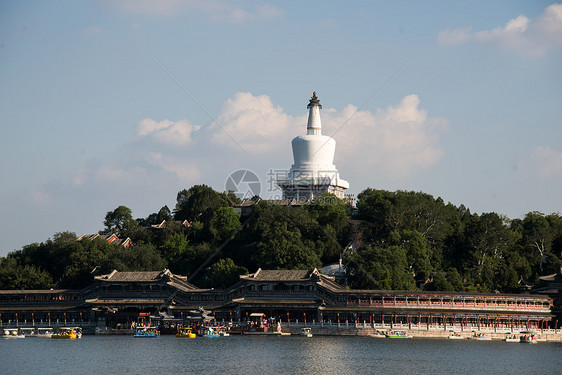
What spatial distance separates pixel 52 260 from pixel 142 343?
1170 inches

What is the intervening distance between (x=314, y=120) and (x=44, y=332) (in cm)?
5152

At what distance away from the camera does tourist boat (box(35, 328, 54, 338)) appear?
287 feet

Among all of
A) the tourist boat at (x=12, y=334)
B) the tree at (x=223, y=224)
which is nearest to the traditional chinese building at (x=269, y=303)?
the tourist boat at (x=12, y=334)

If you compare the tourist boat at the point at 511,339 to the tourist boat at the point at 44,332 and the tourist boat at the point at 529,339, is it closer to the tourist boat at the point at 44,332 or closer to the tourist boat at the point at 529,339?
the tourist boat at the point at 529,339

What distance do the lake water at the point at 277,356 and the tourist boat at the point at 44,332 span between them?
23.9 ft

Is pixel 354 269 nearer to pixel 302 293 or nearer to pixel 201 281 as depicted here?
pixel 302 293

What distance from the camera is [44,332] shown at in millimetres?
90312

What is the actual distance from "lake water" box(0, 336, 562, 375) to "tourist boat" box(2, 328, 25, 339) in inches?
175

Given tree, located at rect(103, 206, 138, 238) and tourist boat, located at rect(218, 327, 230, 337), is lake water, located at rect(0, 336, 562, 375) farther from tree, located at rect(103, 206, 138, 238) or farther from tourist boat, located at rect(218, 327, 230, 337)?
tree, located at rect(103, 206, 138, 238)

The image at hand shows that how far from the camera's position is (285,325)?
8481 cm

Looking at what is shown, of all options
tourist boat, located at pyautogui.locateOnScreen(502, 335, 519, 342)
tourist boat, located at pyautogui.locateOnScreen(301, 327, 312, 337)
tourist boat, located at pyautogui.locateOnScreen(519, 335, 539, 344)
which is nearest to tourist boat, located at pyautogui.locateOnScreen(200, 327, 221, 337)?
tourist boat, located at pyautogui.locateOnScreen(301, 327, 312, 337)

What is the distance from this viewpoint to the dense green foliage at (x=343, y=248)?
9200 centimetres

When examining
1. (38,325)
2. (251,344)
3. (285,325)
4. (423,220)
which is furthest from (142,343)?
(423,220)

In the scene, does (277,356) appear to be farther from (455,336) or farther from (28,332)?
(28,332)
